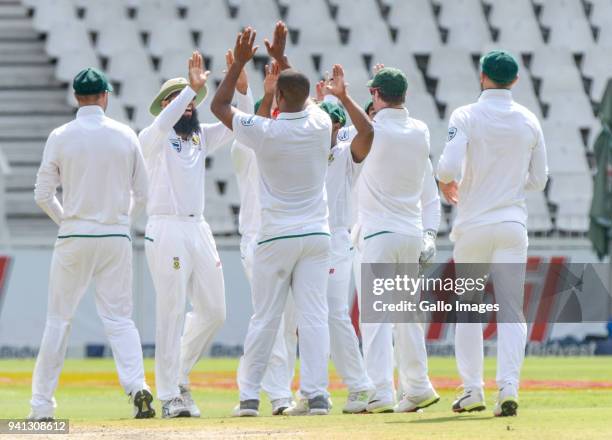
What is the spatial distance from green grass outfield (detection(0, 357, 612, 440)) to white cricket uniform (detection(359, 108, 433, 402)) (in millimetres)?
359

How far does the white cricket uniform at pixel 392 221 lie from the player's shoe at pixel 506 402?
3.26ft

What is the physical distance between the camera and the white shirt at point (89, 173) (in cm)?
905

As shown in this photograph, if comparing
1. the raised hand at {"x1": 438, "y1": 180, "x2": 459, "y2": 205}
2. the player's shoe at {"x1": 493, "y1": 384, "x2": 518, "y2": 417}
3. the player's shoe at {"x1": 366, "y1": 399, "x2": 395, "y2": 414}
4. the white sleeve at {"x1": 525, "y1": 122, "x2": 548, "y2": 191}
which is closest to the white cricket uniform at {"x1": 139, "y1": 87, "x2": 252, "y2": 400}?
the player's shoe at {"x1": 366, "y1": 399, "x2": 395, "y2": 414}

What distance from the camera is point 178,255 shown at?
963cm

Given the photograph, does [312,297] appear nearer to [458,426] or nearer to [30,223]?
[458,426]

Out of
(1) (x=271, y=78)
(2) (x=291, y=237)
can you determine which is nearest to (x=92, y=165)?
(1) (x=271, y=78)

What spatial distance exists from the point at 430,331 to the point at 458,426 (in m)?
14.3

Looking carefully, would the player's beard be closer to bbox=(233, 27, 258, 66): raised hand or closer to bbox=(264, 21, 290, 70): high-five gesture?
bbox=(264, 21, 290, 70): high-five gesture

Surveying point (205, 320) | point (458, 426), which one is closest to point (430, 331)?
point (205, 320)

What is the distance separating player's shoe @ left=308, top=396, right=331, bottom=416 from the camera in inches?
346

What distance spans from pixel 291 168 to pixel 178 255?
1.39 metres

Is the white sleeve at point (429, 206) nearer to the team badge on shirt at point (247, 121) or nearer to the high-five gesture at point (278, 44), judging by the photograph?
the high-five gesture at point (278, 44)

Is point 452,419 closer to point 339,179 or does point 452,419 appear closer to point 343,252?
point 343,252

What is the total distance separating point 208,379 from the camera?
1653 centimetres
